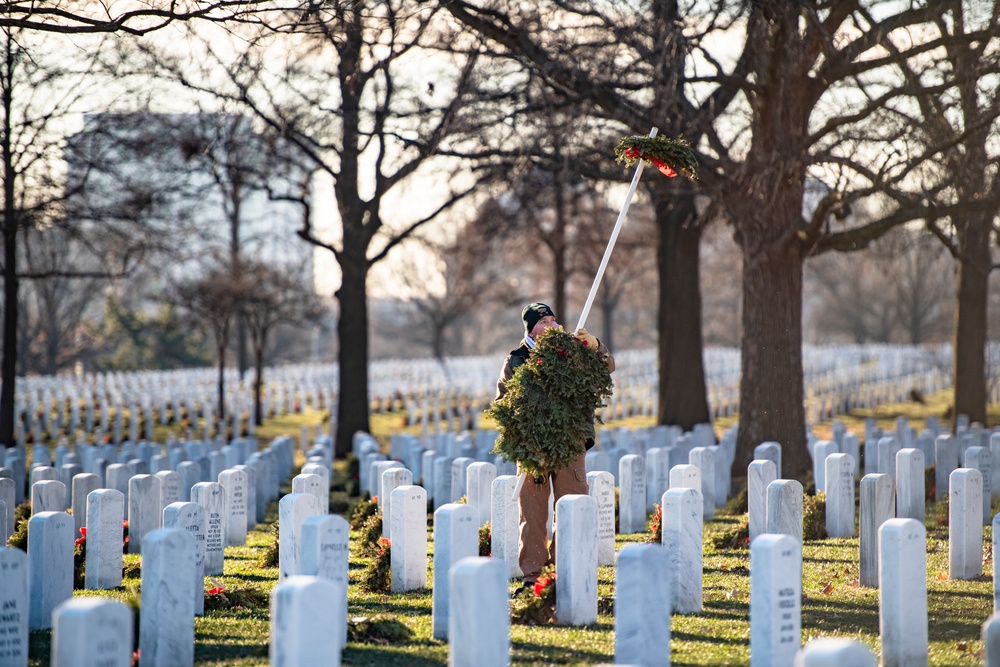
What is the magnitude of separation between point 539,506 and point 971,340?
14.4 meters

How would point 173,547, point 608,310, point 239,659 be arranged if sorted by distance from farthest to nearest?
point 608,310, point 239,659, point 173,547

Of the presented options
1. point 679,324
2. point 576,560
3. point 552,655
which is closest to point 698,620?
point 576,560

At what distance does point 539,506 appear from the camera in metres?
6.94

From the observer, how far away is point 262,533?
10586mm

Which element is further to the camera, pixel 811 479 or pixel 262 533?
pixel 811 479

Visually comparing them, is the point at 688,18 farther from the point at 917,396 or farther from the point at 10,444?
the point at 917,396

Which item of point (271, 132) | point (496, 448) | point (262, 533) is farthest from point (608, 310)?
point (496, 448)

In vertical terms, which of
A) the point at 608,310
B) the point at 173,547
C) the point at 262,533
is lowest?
the point at 262,533

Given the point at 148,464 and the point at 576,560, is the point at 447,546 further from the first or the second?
the point at 148,464

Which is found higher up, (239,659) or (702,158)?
(702,158)

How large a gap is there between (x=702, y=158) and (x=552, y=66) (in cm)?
203

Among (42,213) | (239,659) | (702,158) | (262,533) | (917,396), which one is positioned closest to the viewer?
(239,659)

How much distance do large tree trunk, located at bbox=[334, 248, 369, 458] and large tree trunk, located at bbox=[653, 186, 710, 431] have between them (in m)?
5.16

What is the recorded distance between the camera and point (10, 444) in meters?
16.0
